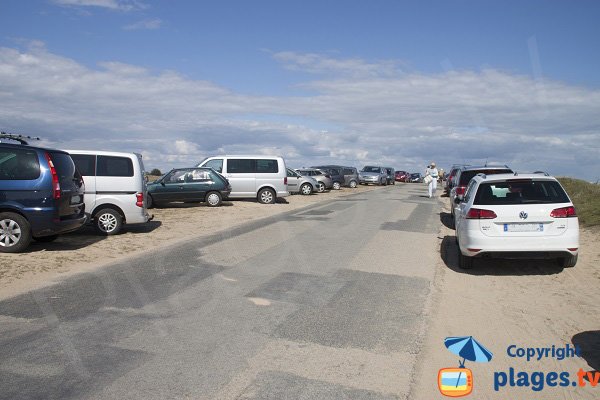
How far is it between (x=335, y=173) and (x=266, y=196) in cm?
1854

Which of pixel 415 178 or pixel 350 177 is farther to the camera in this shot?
pixel 415 178

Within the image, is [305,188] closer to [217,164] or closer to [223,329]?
[217,164]

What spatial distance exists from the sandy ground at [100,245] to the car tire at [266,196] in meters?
3.45

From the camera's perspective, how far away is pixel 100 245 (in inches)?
469

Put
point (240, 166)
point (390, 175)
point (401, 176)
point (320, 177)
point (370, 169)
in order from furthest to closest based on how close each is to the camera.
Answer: point (401, 176) → point (390, 175) → point (370, 169) → point (320, 177) → point (240, 166)

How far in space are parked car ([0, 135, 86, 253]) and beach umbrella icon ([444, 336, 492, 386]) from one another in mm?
7554

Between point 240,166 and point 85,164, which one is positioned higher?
point 85,164

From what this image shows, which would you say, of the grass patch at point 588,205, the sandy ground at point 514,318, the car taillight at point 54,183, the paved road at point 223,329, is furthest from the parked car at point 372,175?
the car taillight at point 54,183

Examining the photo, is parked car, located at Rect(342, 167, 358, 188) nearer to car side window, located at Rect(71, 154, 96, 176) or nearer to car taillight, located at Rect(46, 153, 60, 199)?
car side window, located at Rect(71, 154, 96, 176)

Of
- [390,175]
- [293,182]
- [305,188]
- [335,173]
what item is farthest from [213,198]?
[390,175]

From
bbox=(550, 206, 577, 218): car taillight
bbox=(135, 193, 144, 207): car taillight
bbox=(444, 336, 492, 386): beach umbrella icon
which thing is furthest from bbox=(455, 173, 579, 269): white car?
bbox=(135, 193, 144, 207): car taillight

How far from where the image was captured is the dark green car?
2084 centimetres

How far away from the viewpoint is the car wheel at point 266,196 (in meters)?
24.1

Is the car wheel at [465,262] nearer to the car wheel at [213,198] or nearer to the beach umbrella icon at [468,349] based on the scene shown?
the beach umbrella icon at [468,349]
